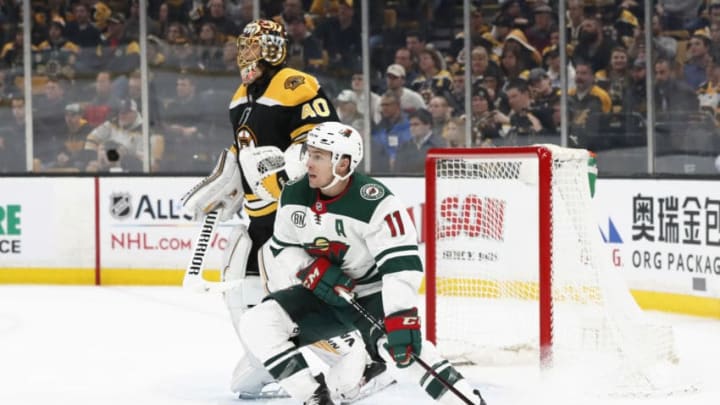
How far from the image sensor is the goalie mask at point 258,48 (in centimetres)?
518

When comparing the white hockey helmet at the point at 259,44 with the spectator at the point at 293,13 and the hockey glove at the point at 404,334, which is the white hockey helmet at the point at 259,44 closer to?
the hockey glove at the point at 404,334

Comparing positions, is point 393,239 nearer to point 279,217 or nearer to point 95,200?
point 279,217

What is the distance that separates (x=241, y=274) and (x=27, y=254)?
Answer: 502 centimetres

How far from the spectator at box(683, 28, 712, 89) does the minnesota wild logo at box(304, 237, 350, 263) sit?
460 centimetres

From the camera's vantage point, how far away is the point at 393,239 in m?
4.35

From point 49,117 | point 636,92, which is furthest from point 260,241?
point 49,117

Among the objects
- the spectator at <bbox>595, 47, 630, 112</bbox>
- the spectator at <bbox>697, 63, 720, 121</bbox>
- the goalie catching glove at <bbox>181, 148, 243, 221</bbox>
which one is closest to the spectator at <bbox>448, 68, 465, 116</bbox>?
the spectator at <bbox>595, 47, 630, 112</bbox>

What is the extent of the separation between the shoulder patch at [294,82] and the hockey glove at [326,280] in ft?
2.95

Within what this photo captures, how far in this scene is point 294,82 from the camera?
17.0 feet

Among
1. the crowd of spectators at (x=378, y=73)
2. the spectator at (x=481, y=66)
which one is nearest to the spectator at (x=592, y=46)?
the crowd of spectators at (x=378, y=73)

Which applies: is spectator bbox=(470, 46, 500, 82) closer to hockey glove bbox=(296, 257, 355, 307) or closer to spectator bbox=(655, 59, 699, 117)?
spectator bbox=(655, 59, 699, 117)

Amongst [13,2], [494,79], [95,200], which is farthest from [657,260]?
[13,2]

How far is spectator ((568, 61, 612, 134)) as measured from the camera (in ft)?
29.9

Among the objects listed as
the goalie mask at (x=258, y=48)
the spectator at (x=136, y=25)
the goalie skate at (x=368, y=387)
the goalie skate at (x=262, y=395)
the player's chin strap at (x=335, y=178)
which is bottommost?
the goalie skate at (x=262, y=395)
